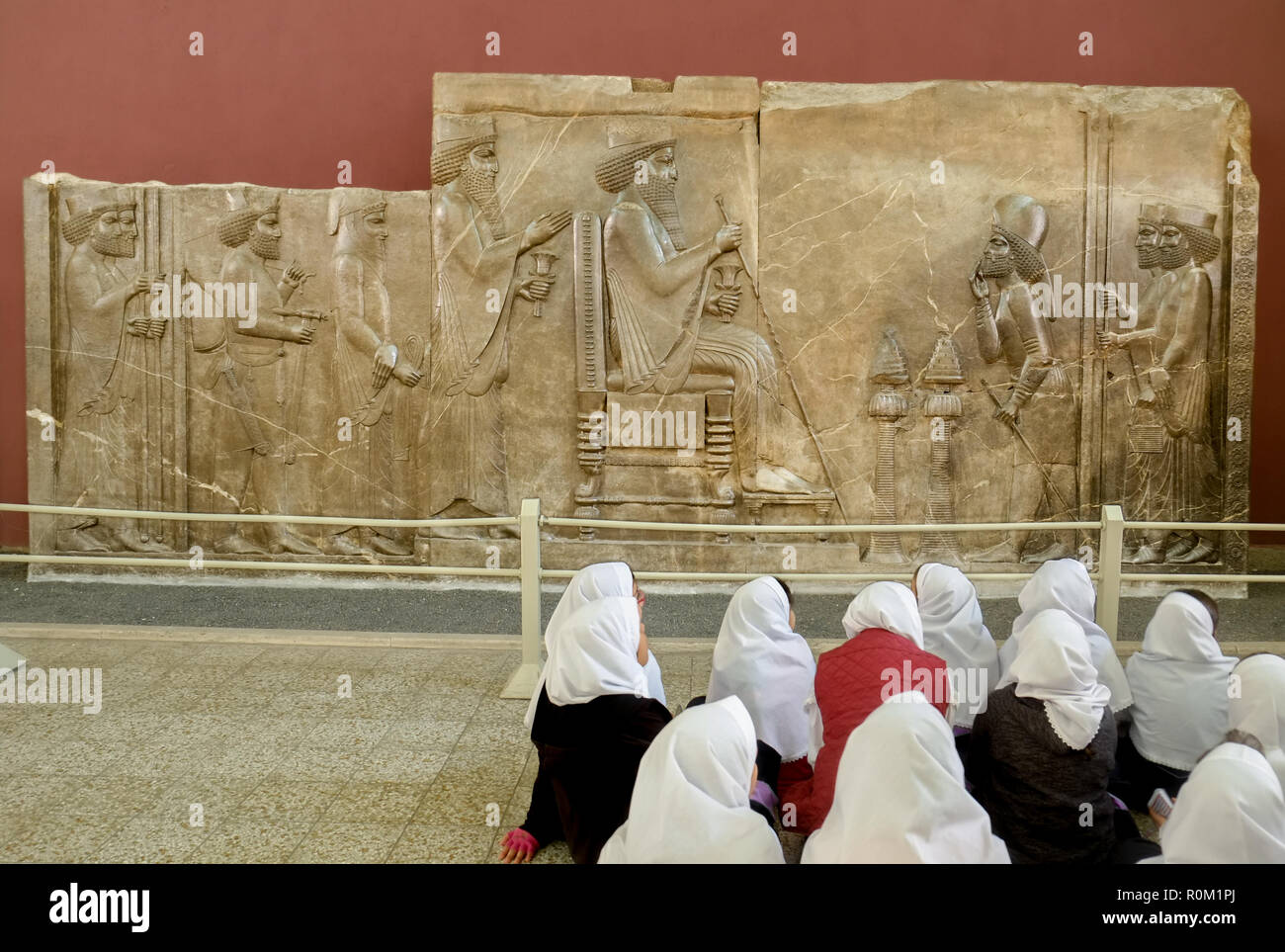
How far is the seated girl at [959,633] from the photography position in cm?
378

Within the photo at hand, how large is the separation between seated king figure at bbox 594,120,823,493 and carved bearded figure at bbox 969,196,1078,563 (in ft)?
4.13

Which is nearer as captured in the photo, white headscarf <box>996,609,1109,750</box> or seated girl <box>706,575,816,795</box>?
white headscarf <box>996,609,1109,750</box>

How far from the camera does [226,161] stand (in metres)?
7.25

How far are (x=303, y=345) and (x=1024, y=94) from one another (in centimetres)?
450

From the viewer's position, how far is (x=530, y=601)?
4566mm

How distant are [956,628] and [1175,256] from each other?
3.68 meters

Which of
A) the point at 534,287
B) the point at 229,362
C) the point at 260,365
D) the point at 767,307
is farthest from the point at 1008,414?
the point at 229,362

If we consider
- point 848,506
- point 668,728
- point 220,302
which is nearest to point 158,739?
point 668,728

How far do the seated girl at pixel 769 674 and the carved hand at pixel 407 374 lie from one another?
3589mm

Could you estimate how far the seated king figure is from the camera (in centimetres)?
640

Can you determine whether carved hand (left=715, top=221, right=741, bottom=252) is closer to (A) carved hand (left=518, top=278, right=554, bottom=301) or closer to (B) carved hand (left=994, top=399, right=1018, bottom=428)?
(A) carved hand (left=518, top=278, right=554, bottom=301)

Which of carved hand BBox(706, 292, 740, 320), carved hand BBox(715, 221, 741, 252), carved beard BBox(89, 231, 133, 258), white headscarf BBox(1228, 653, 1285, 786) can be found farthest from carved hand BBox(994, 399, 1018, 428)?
carved beard BBox(89, 231, 133, 258)

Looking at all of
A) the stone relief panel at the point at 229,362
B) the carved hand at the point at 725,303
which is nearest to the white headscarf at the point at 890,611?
the carved hand at the point at 725,303

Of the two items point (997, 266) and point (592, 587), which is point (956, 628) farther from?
point (997, 266)
